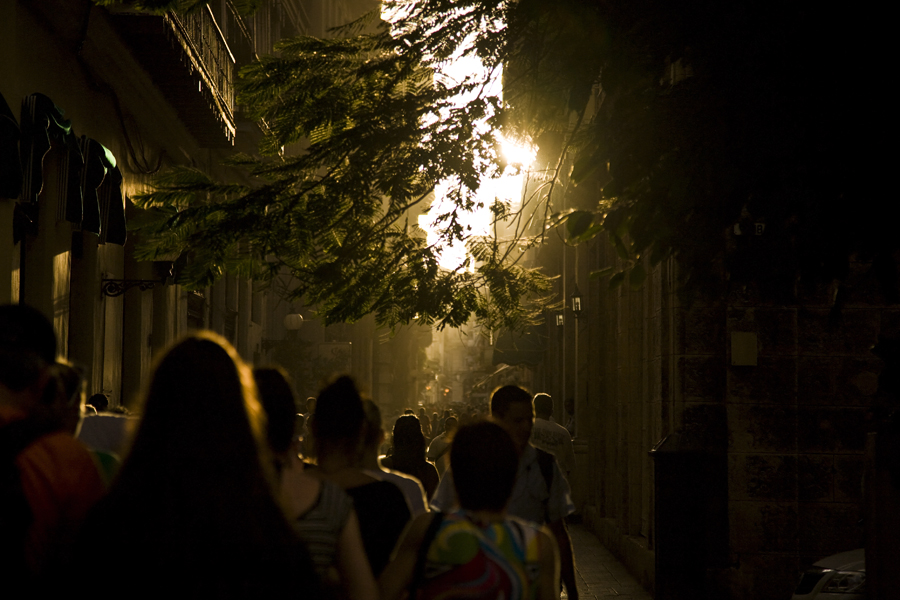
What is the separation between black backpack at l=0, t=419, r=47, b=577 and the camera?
250 centimetres

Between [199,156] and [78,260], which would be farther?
[199,156]

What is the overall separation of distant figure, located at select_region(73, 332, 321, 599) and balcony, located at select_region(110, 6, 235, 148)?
8.95 m

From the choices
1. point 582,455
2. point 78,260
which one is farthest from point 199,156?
point 582,455

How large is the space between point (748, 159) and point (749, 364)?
511 cm

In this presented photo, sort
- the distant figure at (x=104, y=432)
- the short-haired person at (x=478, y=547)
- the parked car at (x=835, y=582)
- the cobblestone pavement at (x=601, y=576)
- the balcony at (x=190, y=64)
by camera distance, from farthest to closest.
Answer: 1. the balcony at (x=190, y=64)
2. the cobblestone pavement at (x=601, y=576)
3. the parked car at (x=835, y=582)
4. the distant figure at (x=104, y=432)
5. the short-haired person at (x=478, y=547)

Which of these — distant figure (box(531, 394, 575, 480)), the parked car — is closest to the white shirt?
distant figure (box(531, 394, 575, 480))

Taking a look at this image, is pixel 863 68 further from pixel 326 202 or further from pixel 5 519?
pixel 5 519

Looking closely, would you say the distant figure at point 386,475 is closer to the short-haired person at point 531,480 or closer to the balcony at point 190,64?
the short-haired person at point 531,480

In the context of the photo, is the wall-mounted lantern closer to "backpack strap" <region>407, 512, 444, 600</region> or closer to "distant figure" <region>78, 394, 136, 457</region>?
Answer: "distant figure" <region>78, 394, 136, 457</region>

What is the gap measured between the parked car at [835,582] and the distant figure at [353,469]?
4.64m

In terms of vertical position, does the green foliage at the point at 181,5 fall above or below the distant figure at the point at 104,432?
above

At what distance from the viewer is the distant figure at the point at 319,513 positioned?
10.1ft

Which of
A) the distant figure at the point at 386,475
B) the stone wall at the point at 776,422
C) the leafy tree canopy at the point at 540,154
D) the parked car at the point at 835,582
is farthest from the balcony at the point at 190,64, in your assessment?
the parked car at the point at 835,582

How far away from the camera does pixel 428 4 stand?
7.00 m
